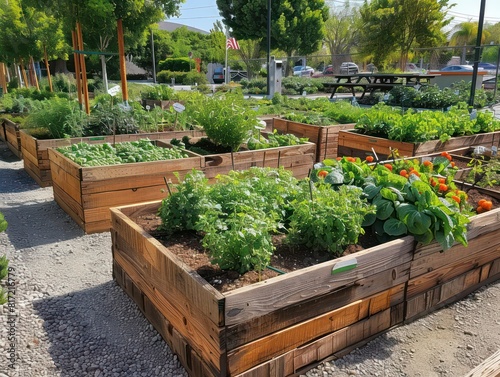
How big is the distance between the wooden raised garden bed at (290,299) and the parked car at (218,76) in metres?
35.5

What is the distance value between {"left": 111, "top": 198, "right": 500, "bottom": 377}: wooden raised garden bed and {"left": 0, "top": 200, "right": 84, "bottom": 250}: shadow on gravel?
140cm

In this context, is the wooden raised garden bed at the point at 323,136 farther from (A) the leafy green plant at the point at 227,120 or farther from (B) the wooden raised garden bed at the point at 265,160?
(A) the leafy green plant at the point at 227,120

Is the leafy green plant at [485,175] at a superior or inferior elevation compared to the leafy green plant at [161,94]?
inferior

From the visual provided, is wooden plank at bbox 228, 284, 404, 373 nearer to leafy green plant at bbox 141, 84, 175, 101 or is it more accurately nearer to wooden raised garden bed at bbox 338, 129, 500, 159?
wooden raised garden bed at bbox 338, 129, 500, 159

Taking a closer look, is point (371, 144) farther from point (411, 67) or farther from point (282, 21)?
point (411, 67)

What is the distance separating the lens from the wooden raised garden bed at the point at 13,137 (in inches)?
322

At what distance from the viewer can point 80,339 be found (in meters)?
2.94

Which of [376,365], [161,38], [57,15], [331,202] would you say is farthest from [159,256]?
[161,38]

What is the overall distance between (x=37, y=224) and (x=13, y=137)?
4.40m

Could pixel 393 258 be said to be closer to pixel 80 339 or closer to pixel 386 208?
pixel 386 208

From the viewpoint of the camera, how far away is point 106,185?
468cm

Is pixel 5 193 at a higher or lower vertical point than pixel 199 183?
lower

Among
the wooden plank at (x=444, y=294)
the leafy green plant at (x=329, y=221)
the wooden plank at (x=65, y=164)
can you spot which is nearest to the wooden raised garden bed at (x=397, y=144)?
the wooden plank at (x=444, y=294)

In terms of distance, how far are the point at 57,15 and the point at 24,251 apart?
17.3 feet
